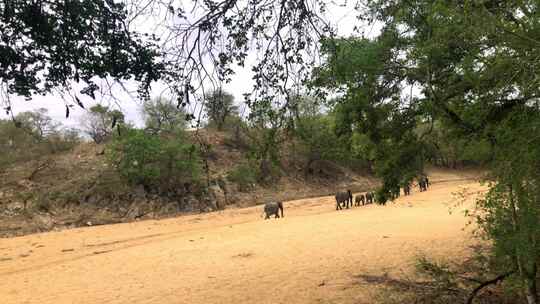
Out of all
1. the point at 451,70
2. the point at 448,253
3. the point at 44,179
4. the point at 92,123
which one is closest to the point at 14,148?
the point at 44,179

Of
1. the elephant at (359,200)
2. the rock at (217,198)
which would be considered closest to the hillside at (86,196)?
the rock at (217,198)

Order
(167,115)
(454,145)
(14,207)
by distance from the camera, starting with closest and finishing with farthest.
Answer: (454,145) → (167,115) → (14,207)

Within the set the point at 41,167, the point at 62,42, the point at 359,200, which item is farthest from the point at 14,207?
the point at 62,42

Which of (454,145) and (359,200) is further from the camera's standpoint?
(359,200)

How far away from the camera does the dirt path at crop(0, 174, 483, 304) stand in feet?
32.4

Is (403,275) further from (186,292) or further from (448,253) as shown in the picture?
(186,292)

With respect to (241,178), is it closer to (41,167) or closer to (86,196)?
(86,196)

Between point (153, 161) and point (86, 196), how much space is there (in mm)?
4944

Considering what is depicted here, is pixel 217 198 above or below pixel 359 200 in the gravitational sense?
above

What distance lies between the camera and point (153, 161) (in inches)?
1291

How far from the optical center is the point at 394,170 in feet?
28.4

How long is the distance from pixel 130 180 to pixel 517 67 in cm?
3060

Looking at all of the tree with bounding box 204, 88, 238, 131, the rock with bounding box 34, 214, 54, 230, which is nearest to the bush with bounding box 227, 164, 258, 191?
the rock with bounding box 34, 214, 54, 230

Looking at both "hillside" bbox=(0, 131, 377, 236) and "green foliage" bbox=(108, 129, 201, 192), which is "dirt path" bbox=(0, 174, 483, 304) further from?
"green foliage" bbox=(108, 129, 201, 192)
